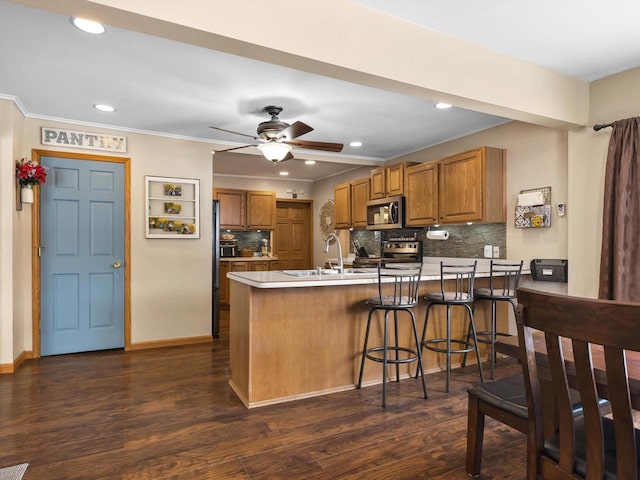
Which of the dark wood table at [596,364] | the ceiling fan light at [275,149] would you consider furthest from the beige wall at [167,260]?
the dark wood table at [596,364]

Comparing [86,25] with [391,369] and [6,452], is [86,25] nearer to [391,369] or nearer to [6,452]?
[6,452]

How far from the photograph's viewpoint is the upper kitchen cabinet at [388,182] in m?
5.07

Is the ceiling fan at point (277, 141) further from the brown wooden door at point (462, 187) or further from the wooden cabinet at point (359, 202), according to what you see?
the wooden cabinet at point (359, 202)

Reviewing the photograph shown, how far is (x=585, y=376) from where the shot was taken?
3.14 feet

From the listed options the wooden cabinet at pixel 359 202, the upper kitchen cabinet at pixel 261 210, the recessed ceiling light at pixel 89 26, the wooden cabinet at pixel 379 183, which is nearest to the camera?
the recessed ceiling light at pixel 89 26

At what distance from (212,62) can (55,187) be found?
2.49 meters

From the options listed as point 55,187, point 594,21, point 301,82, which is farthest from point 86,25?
point 594,21

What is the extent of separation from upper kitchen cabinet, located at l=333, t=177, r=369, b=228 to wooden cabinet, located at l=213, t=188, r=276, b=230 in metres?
1.88

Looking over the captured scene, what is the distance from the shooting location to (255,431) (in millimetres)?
2383

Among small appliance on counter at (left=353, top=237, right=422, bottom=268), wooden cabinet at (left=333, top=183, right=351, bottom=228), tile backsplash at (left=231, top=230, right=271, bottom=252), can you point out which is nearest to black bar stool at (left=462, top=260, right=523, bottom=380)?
small appliance on counter at (left=353, top=237, right=422, bottom=268)

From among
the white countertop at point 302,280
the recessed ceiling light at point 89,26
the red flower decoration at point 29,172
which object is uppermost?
the recessed ceiling light at point 89,26

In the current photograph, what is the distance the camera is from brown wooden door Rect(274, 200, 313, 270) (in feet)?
26.9

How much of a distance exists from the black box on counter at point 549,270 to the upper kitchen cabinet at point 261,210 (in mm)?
5196

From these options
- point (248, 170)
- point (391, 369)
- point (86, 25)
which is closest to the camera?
point (86, 25)
